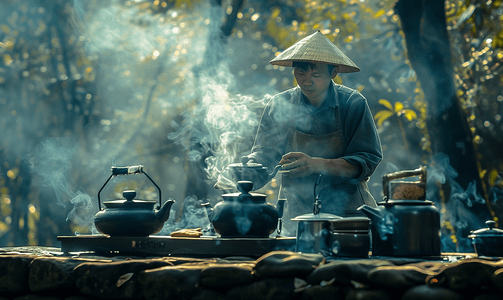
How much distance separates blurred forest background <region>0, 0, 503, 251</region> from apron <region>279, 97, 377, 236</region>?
8.57 feet

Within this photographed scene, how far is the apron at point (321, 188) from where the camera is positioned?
411 cm

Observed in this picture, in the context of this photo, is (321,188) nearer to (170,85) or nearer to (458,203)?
(458,203)

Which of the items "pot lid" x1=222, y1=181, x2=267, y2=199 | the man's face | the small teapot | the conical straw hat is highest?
the conical straw hat

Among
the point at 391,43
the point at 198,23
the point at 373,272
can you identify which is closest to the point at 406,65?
the point at 391,43

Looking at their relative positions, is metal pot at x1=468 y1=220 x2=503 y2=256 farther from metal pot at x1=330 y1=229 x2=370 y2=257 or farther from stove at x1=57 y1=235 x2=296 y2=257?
stove at x1=57 y1=235 x2=296 y2=257

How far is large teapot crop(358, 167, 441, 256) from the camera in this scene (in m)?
2.81

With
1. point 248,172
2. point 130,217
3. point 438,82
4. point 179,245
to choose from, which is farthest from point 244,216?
point 438,82

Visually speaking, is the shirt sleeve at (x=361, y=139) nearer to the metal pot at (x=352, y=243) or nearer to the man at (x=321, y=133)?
the man at (x=321, y=133)

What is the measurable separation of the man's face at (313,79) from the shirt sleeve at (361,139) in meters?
0.27

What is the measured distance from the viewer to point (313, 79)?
4102mm

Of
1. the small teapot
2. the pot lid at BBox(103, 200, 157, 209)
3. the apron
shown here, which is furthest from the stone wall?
the apron

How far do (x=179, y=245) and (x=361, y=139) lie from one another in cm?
155

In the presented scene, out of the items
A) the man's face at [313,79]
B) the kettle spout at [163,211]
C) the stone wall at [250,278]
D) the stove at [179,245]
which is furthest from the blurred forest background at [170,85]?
the stone wall at [250,278]

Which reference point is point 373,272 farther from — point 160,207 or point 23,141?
point 23,141
